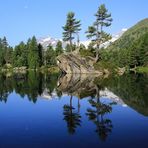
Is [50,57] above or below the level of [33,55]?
below

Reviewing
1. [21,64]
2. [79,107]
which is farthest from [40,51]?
[79,107]

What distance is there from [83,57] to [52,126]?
74415mm

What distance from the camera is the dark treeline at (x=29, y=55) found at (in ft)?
519

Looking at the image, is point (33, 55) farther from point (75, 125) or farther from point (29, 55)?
point (75, 125)

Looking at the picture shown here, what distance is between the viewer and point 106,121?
20984 mm

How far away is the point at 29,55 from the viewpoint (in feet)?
514

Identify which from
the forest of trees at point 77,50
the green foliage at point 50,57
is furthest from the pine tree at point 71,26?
the green foliage at point 50,57

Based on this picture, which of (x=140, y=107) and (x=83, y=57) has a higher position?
(x=83, y=57)

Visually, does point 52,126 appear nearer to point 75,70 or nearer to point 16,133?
point 16,133

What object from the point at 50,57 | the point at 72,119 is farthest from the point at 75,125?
the point at 50,57

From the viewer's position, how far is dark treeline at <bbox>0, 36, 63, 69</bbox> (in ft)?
519

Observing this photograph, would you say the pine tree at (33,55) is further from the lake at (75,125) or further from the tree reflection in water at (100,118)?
the lake at (75,125)

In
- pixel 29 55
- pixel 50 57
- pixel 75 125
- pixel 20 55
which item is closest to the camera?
pixel 75 125

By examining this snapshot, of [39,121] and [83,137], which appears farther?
[39,121]
